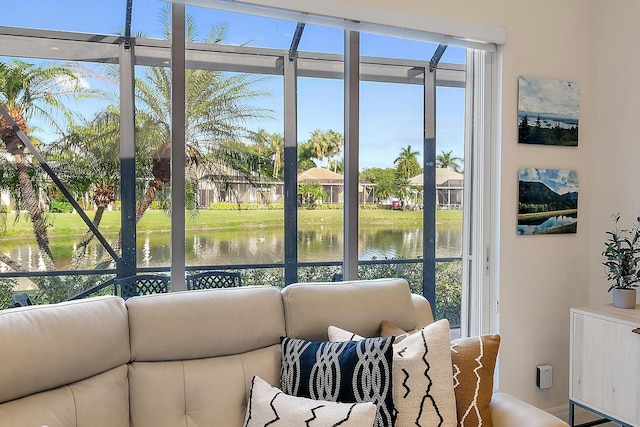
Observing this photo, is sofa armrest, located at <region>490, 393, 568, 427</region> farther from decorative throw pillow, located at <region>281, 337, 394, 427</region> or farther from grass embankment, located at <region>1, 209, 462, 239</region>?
grass embankment, located at <region>1, 209, 462, 239</region>

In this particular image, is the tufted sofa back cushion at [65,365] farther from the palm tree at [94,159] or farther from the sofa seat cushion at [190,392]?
the palm tree at [94,159]

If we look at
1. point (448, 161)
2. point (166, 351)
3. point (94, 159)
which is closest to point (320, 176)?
point (448, 161)

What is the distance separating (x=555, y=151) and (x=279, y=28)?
5.88 feet

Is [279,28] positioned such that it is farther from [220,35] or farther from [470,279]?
[470,279]

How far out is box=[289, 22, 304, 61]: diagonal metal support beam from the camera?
7.96 ft

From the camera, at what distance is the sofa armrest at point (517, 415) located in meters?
1.56

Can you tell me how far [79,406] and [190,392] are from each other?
35 cm

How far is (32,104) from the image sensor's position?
2.00 m

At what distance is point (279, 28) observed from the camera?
241cm

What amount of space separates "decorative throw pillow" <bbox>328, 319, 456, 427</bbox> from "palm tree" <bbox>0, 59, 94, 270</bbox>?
158 centimetres

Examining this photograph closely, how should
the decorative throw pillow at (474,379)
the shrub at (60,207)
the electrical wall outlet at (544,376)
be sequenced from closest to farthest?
the decorative throw pillow at (474,379)
the shrub at (60,207)
the electrical wall outlet at (544,376)

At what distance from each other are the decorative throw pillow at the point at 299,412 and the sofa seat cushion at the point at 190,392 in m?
0.10

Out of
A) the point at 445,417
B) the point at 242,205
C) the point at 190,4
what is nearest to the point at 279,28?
the point at 190,4

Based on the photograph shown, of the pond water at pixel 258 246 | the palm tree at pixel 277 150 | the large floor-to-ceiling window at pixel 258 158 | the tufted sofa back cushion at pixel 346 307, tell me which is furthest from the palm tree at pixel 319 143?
the tufted sofa back cushion at pixel 346 307
